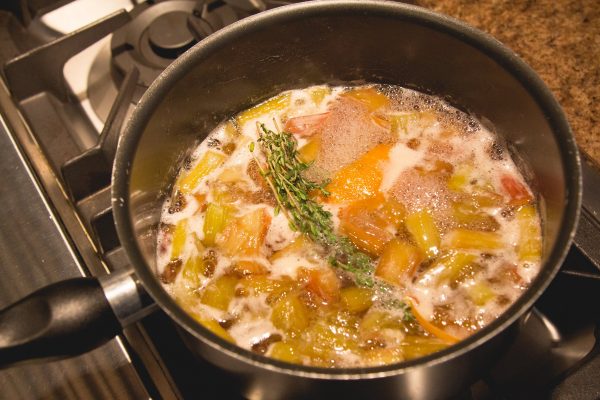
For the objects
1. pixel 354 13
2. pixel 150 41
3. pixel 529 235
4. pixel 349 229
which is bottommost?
pixel 529 235

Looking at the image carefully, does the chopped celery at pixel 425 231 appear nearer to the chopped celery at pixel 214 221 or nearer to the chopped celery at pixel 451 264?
the chopped celery at pixel 451 264

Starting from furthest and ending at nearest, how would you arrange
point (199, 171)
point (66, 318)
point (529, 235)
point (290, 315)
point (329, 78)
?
point (329, 78) → point (199, 171) → point (529, 235) → point (290, 315) → point (66, 318)

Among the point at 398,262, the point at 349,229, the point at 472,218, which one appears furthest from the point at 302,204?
the point at 472,218

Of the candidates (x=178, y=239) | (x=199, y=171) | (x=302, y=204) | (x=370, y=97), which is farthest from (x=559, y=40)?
(x=178, y=239)

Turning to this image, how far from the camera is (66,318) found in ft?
2.83

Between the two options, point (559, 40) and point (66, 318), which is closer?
point (66, 318)

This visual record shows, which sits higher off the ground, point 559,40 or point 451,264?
point 559,40

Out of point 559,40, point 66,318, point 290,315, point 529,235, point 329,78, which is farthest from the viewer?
point 559,40

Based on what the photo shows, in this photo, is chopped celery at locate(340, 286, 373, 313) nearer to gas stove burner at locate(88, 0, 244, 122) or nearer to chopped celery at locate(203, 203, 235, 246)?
chopped celery at locate(203, 203, 235, 246)

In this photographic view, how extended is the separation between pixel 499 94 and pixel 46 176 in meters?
1.10

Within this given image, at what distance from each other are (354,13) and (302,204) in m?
0.41

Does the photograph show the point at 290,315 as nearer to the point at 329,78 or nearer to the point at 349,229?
the point at 349,229

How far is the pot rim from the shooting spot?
80 cm

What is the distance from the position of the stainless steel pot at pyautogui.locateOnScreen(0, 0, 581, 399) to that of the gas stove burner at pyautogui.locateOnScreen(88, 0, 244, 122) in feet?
0.77
